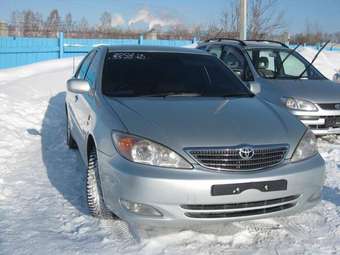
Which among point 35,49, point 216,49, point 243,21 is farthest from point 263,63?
point 35,49

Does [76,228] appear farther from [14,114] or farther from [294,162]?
[14,114]

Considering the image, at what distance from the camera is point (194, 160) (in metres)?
3.28

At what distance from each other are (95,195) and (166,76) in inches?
58.7

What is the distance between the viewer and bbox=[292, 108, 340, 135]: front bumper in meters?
6.82

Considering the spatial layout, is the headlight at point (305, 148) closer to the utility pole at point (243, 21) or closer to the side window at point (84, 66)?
the side window at point (84, 66)

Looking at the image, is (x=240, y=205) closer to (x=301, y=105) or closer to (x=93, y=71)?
(x=93, y=71)

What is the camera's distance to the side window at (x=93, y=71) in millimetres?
4843

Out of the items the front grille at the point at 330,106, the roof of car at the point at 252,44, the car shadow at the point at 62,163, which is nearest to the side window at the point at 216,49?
the roof of car at the point at 252,44

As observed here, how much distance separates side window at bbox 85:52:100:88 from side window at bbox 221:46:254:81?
9.92 ft

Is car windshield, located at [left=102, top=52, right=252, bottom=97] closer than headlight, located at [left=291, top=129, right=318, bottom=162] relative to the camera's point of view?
No

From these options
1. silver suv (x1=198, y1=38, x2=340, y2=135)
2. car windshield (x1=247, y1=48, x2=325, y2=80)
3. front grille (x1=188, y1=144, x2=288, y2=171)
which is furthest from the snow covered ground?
car windshield (x1=247, y1=48, x2=325, y2=80)

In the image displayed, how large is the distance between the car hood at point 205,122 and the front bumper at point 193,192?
0.23 meters

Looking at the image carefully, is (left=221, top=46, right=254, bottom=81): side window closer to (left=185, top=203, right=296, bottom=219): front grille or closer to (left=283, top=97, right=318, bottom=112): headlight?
(left=283, top=97, right=318, bottom=112): headlight

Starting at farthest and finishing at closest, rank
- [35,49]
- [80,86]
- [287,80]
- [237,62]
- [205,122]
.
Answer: [35,49]
[237,62]
[287,80]
[80,86]
[205,122]
